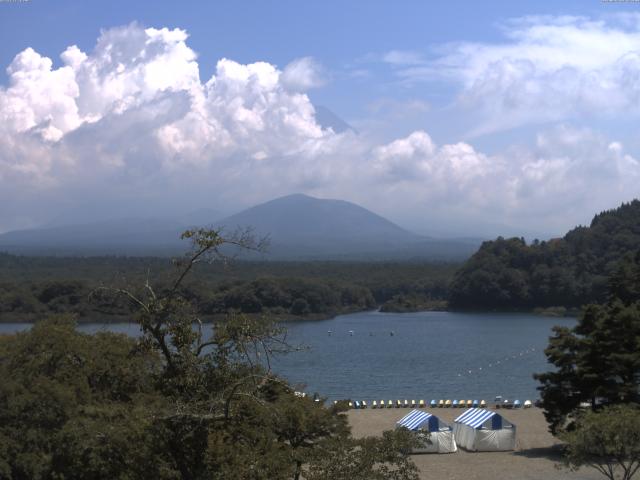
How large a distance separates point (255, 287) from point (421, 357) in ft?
69.3

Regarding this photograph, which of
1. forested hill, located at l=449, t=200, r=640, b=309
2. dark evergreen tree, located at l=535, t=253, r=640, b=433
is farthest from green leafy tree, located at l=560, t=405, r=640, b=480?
forested hill, located at l=449, t=200, r=640, b=309

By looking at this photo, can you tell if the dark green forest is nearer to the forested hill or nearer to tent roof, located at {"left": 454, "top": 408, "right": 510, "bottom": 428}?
the forested hill

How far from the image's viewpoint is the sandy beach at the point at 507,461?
15266 mm

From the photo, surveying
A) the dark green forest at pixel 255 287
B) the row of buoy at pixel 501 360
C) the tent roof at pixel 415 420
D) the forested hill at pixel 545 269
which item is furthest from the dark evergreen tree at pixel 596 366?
the forested hill at pixel 545 269

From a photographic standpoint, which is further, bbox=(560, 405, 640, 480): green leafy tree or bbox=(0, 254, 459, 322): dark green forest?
bbox=(0, 254, 459, 322): dark green forest

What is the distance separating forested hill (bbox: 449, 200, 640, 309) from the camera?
62.9 m

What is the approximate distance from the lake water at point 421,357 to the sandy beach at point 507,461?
10.6ft

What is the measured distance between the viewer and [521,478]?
15039 millimetres

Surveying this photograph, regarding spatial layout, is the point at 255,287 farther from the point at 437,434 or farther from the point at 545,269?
the point at 437,434

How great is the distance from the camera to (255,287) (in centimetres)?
5819

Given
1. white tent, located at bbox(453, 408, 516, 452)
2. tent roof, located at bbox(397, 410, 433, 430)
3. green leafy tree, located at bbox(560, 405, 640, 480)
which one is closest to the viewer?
green leafy tree, located at bbox(560, 405, 640, 480)

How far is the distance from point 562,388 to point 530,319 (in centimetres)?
4209

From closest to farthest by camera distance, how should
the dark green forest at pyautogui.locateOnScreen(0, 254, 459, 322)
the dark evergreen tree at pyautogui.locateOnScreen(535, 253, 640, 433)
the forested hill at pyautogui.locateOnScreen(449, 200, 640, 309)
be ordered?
the dark evergreen tree at pyautogui.locateOnScreen(535, 253, 640, 433)
the dark green forest at pyautogui.locateOnScreen(0, 254, 459, 322)
the forested hill at pyautogui.locateOnScreen(449, 200, 640, 309)

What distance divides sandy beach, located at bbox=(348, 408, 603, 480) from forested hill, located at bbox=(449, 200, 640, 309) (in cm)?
4266
